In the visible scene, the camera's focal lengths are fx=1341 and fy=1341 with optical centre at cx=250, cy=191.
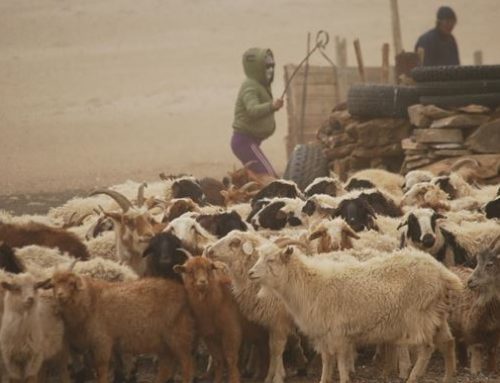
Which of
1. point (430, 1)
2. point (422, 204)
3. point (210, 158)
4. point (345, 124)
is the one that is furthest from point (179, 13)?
point (422, 204)

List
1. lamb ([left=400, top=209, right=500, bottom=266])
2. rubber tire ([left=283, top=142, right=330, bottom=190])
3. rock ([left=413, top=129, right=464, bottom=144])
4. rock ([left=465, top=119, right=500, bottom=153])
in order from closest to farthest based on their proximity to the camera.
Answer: lamb ([left=400, top=209, right=500, bottom=266]), rock ([left=465, top=119, right=500, bottom=153]), rock ([left=413, top=129, right=464, bottom=144]), rubber tire ([left=283, top=142, right=330, bottom=190])

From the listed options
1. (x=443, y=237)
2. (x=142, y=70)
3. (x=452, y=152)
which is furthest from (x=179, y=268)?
(x=142, y=70)

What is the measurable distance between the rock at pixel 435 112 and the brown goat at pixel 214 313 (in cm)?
745

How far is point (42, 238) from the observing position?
12227 mm

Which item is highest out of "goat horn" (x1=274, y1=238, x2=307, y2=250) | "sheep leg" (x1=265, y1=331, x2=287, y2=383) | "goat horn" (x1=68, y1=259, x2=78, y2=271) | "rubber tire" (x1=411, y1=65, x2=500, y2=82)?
"rubber tire" (x1=411, y1=65, x2=500, y2=82)

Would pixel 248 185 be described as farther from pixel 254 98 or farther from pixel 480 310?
pixel 480 310

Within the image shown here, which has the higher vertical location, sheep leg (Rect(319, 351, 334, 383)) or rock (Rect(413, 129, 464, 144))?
rock (Rect(413, 129, 464, 144))

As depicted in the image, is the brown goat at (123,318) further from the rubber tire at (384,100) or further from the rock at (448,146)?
the rubber tire at (384,100)

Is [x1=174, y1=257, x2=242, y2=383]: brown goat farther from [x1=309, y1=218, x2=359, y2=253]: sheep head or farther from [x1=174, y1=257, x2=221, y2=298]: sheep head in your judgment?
[x1=309, y1=218, x2=359, y2=253]: sheep head

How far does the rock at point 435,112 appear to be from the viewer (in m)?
17.5

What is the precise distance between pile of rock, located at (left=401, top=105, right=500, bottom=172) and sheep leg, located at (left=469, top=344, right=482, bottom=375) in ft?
22.0

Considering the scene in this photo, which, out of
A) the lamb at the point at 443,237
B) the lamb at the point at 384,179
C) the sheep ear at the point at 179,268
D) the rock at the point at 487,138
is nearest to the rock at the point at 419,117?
the rock at the point at 487,138

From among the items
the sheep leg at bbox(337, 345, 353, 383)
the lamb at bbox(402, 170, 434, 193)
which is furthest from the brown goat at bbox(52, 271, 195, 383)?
the lamb at bbox(402, 170, 434, 193)

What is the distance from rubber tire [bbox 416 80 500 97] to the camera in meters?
17.4
